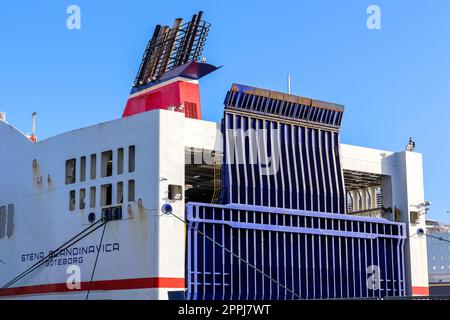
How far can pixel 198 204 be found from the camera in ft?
125

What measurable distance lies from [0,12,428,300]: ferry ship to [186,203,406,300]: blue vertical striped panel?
66 mm

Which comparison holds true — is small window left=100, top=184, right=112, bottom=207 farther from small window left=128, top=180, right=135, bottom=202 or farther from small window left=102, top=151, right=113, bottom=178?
small window left=128, top=180, right=135, bottom=202

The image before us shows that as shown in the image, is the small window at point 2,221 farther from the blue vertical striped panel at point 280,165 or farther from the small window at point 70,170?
the blue vertical striped panel at point 280,165

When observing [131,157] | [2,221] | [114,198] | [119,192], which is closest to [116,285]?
[114,198]

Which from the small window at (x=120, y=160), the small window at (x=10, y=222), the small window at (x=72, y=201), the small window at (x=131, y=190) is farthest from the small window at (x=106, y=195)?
the small window at (x=10, y=222)

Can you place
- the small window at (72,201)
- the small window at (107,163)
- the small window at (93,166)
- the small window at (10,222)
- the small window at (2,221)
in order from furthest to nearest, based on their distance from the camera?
the small window at (2,221) < the small window at (10,222) < the small window at (72,201) < the small window at (93,166) < the small window at (107,163)

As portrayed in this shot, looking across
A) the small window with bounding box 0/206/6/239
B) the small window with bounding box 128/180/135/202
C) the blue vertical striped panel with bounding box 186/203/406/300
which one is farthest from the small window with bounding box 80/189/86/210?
the small window with bounding box 0/206/6/239

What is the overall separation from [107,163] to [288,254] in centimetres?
1085

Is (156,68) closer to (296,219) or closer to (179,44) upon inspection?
(179,44)

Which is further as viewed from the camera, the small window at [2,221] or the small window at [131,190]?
the small window at [2,221]

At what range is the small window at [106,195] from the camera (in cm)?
3978

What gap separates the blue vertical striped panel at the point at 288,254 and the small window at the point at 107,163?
517 centimetres

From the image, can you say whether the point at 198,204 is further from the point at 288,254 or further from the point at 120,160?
the point at 288,254
